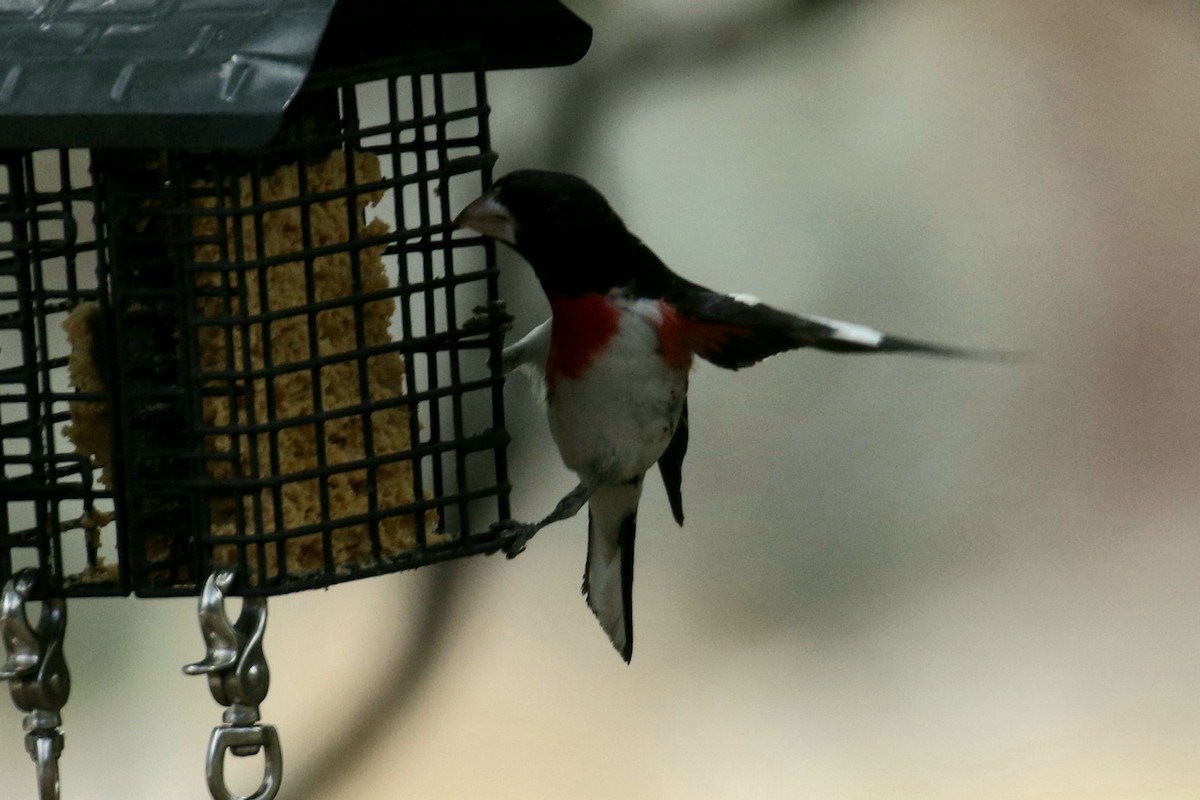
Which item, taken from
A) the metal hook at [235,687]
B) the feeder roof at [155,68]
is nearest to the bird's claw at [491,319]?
the feeder roof at [155,68]

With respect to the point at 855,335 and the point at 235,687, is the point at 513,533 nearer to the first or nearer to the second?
the point at 235,687

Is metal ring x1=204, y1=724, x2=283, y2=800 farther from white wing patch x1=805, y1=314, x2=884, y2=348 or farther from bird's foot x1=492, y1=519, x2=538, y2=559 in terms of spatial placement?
white wing patch x1=805, y1=314, x2=884, y2=348

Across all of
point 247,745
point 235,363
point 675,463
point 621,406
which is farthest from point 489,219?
point 247,745

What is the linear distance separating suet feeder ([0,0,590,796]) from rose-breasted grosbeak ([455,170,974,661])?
4.6 inches

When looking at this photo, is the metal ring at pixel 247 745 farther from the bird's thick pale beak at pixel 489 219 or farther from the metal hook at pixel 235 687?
the bird's thick pale beak at pixel 489 219

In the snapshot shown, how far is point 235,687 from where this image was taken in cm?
237

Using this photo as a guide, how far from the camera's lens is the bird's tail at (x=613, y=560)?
3379mm

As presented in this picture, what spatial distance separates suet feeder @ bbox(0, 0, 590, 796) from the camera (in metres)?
2.32

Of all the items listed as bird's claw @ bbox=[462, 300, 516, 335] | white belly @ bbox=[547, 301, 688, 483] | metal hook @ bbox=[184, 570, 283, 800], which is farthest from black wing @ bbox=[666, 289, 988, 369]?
metal hook @ bbox=[184, 570, 283, 800]

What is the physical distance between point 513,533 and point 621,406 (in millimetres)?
340

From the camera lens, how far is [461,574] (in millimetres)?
5523

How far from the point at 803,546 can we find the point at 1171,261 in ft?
5.81

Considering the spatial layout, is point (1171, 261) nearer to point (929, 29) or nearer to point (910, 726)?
point (929, 29)

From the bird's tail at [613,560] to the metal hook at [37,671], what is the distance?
117 cm
